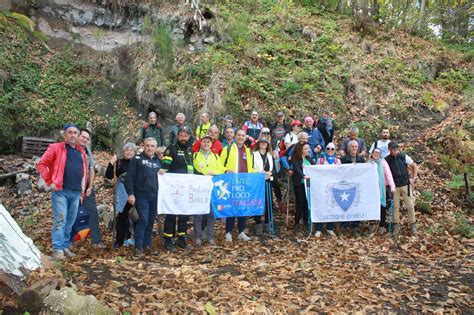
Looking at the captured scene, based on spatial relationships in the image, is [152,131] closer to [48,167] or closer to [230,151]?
[230,151]

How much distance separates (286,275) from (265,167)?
326 centimetres

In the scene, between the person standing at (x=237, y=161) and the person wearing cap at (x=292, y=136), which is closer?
the person standing at (x=237, y=161)

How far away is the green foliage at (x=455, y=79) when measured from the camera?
1630 cm

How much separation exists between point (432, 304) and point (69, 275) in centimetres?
491

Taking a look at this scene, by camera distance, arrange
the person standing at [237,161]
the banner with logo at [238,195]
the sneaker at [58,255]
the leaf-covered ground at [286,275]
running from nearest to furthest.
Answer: the leaf-covered ground at [286,275] < the sneaker at [58,255] < the banner with logo at [238,195] < the person standing at [237,161]

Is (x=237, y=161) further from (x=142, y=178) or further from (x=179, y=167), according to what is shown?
(x=142, y=178)

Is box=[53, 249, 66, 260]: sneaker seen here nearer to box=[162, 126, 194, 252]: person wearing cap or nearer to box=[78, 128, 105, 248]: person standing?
box=[78, 128, 105, 248]: person standing

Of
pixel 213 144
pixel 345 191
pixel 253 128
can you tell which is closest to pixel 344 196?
pixel 345 191

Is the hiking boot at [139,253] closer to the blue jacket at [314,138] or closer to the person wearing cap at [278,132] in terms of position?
the person wearing cap at [278,132]

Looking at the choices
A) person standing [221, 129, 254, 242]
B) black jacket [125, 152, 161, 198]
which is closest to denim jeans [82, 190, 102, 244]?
black jacket [125, 152, 161, 198]

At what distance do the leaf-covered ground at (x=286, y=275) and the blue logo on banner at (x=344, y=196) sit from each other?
0.76 meters

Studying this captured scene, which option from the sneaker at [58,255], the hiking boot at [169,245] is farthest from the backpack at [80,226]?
the hiking boot at [169,245]

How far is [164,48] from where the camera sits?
612 inches

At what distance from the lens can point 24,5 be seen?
1744 cm
